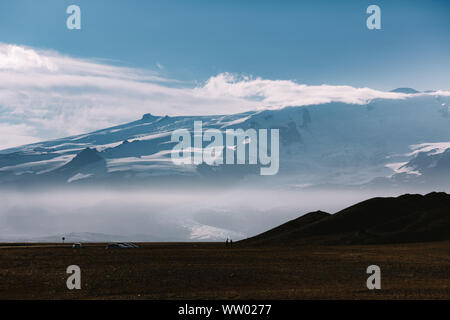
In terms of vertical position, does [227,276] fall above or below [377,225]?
below

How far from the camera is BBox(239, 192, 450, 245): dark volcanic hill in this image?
13950 cm

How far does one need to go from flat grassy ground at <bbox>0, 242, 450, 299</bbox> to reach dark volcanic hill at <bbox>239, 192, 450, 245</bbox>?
42.1 m

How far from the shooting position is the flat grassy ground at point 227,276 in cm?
5544

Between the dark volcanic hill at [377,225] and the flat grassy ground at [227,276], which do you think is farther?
the dark volcanic hill at [377,225]

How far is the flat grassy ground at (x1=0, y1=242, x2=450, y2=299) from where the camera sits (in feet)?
182

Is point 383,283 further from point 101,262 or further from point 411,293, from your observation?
point 101,262

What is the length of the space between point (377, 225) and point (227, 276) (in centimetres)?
9011

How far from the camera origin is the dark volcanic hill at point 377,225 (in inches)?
5492

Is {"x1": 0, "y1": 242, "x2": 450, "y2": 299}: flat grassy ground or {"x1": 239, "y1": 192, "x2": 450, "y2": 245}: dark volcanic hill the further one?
{"x1": 239, "y1": 192, "x2": 450, "y2": 245}: dark volcanic hill

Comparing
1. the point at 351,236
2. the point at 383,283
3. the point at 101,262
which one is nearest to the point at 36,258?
the point at 101,262

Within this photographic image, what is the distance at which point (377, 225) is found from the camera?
15138cm

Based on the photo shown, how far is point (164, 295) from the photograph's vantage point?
54.6 m

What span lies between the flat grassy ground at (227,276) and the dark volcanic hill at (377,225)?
42.1m

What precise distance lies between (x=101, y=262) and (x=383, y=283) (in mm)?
40527
